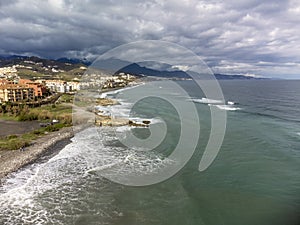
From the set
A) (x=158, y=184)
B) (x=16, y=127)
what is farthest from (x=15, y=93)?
(x=158, y=184)

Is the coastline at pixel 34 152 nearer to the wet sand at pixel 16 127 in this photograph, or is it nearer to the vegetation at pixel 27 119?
the vegetation at pixel 27 119

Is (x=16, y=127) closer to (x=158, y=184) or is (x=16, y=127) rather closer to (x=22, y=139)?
(x=22, y=139)

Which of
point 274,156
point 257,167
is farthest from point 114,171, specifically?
point 274,156

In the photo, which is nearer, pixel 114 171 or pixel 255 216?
pixel 255 216

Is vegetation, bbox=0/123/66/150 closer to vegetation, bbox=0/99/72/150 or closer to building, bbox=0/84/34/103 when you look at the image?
vegetation, bbox=0/99/72/150

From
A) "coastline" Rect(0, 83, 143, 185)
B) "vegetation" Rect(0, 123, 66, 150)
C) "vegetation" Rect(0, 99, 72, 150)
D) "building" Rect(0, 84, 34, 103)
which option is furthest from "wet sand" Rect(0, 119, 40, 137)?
"building" Rect(0, 84, 34, 103)

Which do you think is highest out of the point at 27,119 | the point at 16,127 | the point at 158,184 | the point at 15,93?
the point at 15,93

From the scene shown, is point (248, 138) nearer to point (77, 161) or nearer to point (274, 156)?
point (274, 156)

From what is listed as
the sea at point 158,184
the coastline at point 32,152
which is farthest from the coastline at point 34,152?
the sea at point 158,184

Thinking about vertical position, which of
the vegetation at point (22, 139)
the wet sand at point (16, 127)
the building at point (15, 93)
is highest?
the building at point (15, 93)
